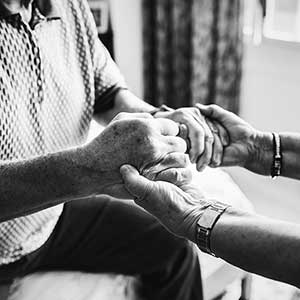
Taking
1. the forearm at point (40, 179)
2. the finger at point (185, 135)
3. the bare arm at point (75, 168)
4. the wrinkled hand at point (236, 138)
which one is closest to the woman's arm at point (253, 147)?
the wrinkled hand at point (236, 138)

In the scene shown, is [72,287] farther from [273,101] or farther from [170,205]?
[273,101]

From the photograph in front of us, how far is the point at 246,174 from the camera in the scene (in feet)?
9.39

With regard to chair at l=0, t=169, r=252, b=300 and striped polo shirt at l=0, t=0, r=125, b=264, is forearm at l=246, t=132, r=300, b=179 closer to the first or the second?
chair at l=0, t=169, r=252, b=300

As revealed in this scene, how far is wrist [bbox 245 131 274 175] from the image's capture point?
128 cm

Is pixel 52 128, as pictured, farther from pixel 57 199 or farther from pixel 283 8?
pixel 283 8

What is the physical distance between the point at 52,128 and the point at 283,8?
184 cm

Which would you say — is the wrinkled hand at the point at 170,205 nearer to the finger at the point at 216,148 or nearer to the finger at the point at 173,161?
the finger at the point at 173,161

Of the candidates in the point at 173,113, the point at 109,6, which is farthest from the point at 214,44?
the point at 173,113

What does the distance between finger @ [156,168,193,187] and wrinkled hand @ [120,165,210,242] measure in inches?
3.7

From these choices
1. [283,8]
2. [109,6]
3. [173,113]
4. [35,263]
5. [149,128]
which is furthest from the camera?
[109,6]

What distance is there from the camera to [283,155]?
1.27 m

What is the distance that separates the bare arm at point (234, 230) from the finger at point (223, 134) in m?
0.34

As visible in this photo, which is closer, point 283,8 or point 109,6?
point 283,8

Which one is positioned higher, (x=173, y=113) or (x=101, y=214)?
(x=173, y=113)
